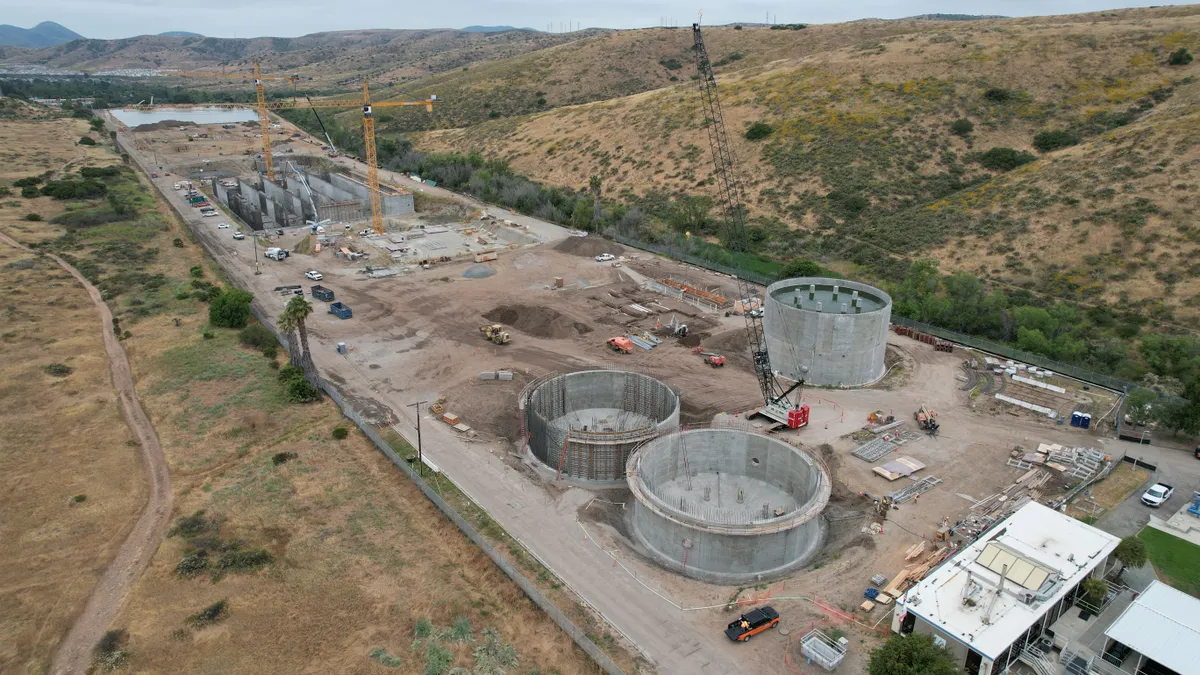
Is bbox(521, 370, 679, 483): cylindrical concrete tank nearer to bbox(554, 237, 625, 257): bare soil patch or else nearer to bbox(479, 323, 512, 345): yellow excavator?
bbox(479, 323, 512, 345): yellow excavator

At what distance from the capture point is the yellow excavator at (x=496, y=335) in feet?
224

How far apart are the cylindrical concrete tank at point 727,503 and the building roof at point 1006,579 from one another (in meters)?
7.11

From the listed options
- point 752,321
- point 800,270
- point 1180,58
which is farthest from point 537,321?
point 1180,58

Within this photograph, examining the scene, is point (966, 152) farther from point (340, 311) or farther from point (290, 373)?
point (290, 373)

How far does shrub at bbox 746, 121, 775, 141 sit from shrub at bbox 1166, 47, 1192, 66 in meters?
53.8

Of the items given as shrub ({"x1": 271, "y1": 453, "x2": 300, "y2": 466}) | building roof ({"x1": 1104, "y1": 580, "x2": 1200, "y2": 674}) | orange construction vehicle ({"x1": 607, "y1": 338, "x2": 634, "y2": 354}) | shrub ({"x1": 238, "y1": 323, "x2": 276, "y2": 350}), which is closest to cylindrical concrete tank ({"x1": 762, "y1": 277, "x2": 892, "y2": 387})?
orange construction vehicle ({"x1": 607, "y1": 338, "x2": 634, "y2": 354})

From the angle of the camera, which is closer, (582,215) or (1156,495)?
(1156,495)

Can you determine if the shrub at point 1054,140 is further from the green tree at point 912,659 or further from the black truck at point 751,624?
the green tree at point 912,659

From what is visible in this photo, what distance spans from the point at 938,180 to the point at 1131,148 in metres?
21.0

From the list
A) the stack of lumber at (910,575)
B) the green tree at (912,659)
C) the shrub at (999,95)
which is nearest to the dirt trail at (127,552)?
the green tree at (912,659)

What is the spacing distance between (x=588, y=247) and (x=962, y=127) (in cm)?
5622

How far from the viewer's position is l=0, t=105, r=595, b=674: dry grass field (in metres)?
33.0

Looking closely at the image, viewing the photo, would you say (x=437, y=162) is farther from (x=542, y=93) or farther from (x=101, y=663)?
(x=101, y=663)

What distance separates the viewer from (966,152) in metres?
101
